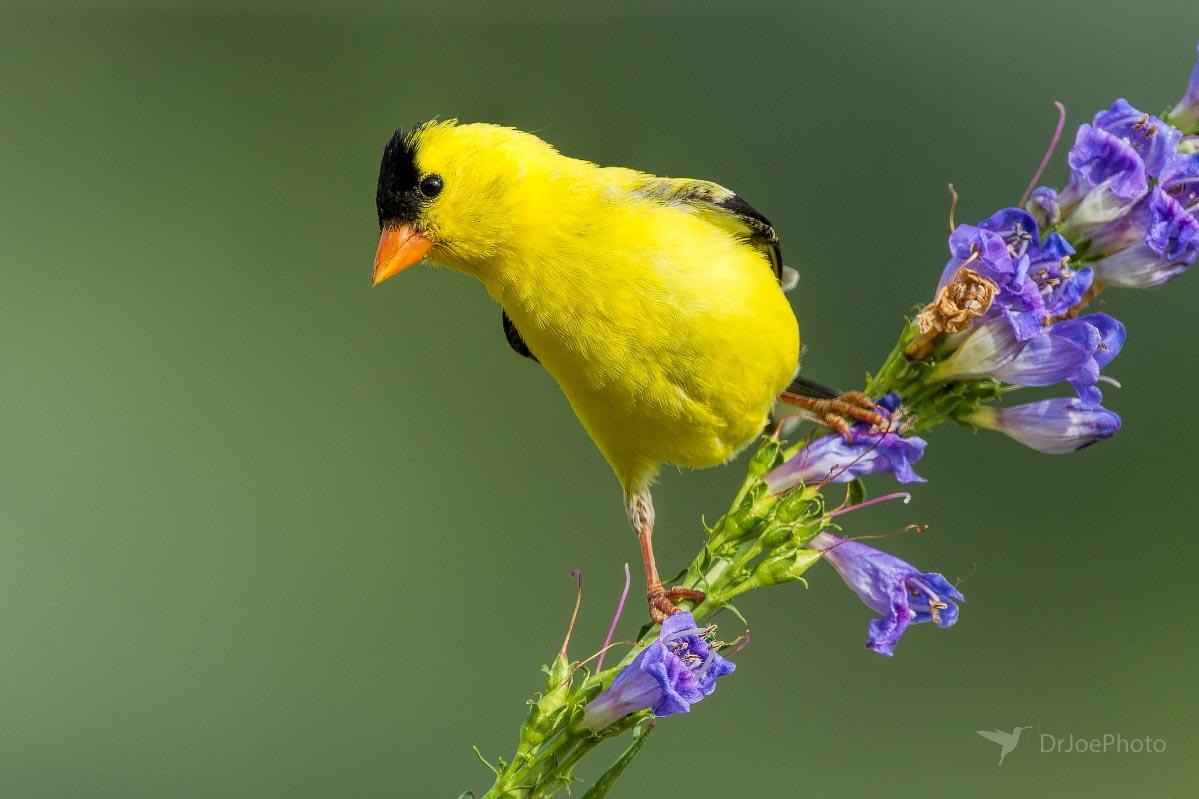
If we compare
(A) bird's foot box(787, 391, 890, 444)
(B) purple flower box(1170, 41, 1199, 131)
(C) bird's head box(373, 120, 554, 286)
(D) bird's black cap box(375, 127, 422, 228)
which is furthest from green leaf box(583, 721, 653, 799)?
(D) bird's black cap box(375, 127, 422, 228)

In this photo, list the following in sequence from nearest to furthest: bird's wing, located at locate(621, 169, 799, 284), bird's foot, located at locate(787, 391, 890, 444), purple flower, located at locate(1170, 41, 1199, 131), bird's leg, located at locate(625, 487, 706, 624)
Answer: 1. purple flower, located at locate(1170, 41, 1199, 131)
2. bird's foot, located at locate(787, 391, 890, 444)
3. bird's leg, located at locate(625, 487, 706, 624)
4. bird's wing, located at locate(621, 169, 799, 284)

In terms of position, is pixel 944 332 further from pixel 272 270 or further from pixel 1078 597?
pixel 272 270

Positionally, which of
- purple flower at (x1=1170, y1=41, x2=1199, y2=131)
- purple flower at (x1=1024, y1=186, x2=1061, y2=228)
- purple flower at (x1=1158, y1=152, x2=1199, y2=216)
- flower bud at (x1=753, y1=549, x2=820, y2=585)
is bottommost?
flower bud at (x1=753, y1=549, x2=820, y2=585)

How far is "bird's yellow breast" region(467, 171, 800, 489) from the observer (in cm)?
250

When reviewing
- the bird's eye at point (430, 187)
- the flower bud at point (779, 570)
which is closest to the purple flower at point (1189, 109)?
the flower bud at point (779, 570)

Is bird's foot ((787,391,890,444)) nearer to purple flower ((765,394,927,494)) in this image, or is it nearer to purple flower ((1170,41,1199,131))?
purple flower ((765,394,927,494))

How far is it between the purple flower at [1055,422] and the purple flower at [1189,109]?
17.1 inches

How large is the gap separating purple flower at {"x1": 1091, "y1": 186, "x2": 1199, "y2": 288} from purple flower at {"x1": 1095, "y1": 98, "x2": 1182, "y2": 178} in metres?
0.05

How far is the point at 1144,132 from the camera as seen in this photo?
1.81 metres

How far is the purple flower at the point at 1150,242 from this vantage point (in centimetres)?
178

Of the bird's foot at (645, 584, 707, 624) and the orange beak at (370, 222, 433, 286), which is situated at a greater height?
the orange beak at (370, 222, 433, 286)

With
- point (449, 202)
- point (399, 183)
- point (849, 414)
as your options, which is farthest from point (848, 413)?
point (399, 183)

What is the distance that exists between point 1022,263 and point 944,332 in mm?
166

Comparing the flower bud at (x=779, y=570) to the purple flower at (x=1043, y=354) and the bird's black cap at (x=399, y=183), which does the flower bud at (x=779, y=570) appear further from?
the bird's black cap at (x=399, y=183)
